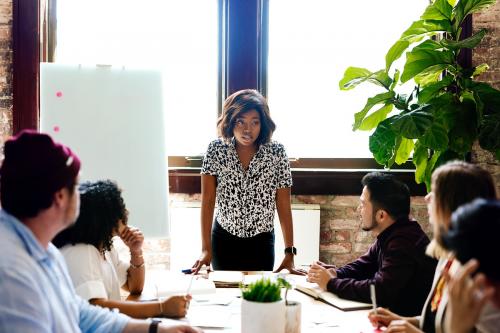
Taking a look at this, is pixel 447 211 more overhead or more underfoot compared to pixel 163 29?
more underfoot

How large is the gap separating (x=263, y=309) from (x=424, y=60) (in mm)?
1979

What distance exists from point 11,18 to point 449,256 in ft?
10.1

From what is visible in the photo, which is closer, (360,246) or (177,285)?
(177,285)

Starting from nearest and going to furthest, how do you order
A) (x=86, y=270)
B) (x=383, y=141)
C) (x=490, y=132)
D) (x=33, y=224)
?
(x=33, y=224)
(x=86, y=270)
(x=490, y=132)
(x=383, y=141)

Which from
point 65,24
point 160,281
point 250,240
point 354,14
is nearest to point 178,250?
point 250,240

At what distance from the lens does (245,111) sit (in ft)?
9.20

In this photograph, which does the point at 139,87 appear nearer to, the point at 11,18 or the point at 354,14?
the point at 11,18

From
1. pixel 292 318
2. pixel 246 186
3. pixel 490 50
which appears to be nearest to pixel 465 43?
pixel 490 50

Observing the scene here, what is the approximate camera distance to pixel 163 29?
3766 mm

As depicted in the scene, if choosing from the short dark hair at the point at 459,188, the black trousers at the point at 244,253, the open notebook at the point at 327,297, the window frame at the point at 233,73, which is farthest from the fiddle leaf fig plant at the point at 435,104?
the short dark hair at the point at 459,188

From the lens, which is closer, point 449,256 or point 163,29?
point 449,256

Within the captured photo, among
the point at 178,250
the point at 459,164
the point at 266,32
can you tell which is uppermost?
the point at 266,32

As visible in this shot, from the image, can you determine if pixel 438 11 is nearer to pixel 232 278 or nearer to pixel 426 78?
pixel 426 78

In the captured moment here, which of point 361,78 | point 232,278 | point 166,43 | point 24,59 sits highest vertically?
point 166,43
